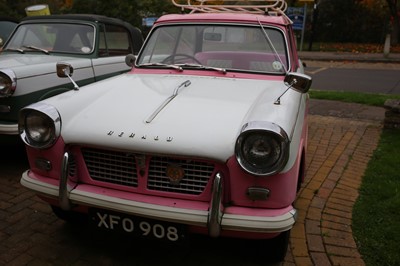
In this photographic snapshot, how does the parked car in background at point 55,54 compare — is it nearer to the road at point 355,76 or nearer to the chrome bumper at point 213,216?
the chrome bumper at point 213,216

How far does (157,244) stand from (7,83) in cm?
235

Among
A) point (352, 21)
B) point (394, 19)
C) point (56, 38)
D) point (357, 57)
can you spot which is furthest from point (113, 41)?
point (352, 21)

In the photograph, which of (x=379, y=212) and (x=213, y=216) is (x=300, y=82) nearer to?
(x=213, y=216)

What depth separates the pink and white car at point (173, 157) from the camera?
86.7 inches

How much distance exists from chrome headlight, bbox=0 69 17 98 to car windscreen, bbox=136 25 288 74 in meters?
1.33

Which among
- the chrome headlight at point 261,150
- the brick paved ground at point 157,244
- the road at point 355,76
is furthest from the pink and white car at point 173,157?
the road at point 355,76

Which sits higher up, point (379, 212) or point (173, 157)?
point (173, 157)

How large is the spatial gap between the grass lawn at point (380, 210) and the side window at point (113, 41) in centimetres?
393

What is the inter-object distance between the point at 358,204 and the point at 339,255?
89 cm

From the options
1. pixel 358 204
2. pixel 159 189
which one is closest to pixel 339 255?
pixel 358 204

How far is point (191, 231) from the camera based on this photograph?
234 centimetres

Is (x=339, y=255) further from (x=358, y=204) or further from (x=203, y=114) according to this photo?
(x=203, y=114)

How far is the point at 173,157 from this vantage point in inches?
89.4

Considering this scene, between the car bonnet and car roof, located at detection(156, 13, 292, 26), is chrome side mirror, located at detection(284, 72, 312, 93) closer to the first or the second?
the car bonnet
